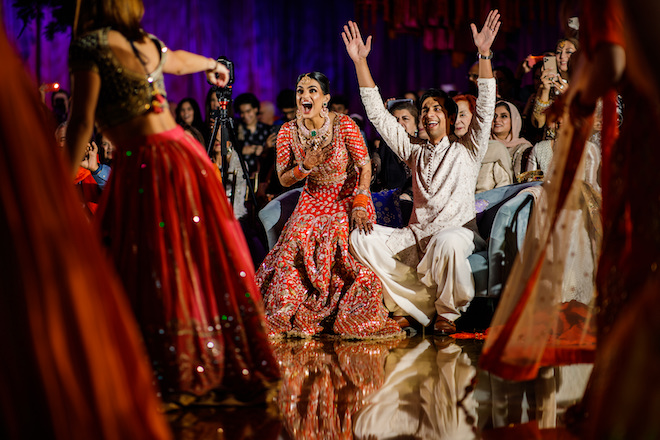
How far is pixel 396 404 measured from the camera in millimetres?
2467

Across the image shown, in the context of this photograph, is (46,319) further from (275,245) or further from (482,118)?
(482,118)

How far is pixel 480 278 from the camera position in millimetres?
4016

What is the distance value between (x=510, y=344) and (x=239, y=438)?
2.78ft

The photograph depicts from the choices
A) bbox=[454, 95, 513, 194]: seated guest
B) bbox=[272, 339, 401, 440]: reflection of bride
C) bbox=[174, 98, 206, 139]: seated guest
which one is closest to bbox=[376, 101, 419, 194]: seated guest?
bbox=[454, 95, 513, 194]: seated guest

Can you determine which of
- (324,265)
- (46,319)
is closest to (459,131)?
(324,265)

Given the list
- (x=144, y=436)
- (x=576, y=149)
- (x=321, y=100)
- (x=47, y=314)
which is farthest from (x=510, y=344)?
(x=321, y=100)

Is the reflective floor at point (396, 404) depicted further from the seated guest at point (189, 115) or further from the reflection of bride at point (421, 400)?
the seated guest at point (189, 115)

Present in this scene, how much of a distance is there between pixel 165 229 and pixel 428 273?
219cm

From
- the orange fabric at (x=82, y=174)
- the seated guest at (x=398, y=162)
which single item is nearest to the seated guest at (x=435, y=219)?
the seated guest at (x=398, y=162)

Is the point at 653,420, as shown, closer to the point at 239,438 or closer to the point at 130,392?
the point at 130,392

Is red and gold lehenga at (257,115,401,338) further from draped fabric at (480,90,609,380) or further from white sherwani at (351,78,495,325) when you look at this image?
draped fabric at (480,90,609,380)

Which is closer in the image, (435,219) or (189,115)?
(435,219)

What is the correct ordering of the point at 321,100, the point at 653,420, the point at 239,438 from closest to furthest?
the point at 653,420, the point at 239,438, the point at 321,100

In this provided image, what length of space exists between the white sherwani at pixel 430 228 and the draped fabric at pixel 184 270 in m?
1.90
